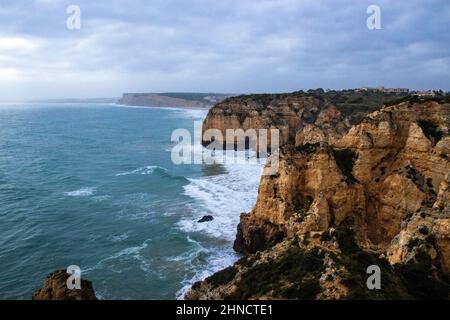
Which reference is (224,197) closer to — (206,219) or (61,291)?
(206,219)

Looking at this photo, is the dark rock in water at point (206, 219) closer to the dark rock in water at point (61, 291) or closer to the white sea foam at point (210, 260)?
the white sea foam at point (210, 260)

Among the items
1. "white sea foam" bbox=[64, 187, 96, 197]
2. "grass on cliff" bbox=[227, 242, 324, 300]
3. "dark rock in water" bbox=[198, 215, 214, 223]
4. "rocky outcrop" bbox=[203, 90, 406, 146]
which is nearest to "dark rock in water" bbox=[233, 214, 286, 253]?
"dark rock in water" bbox=[198, 215, 214, 223]

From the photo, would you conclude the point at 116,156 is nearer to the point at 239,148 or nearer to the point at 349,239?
the point at 239,148

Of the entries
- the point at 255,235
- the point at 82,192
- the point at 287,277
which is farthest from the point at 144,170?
the point at 287,277

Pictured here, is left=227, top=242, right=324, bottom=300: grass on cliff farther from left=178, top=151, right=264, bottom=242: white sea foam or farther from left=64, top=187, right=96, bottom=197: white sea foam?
left=64, top=187, right=96, bottom=197: white sea foam

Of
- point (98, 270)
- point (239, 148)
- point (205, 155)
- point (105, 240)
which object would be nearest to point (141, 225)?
point (105, 240)

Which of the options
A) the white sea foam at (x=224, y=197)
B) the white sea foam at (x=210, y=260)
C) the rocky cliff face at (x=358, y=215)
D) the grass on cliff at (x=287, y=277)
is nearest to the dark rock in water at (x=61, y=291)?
the rocky cliff face at (x=358, y=215)
